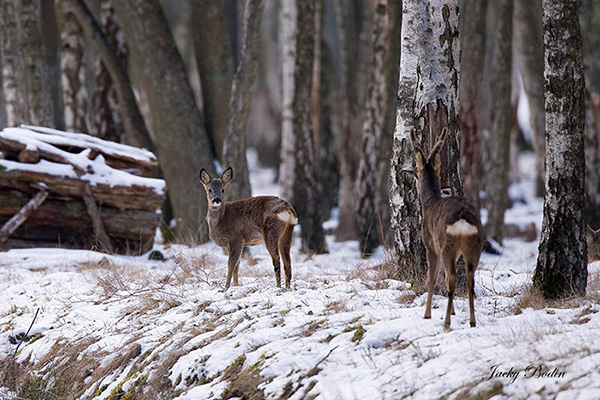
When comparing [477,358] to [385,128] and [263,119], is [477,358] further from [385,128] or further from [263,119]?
[263,119]

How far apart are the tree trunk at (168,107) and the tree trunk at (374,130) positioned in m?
2.80

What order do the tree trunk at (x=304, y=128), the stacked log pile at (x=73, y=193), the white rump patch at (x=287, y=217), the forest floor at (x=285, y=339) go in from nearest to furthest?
the forest floor at (x=285, y=339) < the white rump patch at (x=287, y=217) < the stacked log pile at (x=73, y=193) < the tree trunk at (x=304, y=128)

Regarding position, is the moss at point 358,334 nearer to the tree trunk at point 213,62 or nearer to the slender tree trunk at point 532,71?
the tree trunk at point 213,62

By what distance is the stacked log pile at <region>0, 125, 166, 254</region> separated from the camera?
33.6 feet

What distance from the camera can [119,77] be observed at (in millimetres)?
14359

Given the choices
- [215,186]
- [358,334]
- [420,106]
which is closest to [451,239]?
[358,334]

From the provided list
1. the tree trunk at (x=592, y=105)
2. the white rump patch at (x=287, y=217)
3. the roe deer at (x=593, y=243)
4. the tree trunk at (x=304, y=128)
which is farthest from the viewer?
the tree trunk at (x=304, y=128)

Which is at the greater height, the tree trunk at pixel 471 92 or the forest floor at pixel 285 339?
the tree trunk at pixel 471 92

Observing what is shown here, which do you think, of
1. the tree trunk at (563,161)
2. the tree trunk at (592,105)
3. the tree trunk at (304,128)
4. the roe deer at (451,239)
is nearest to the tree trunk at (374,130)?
the tree trunk at (304,128)

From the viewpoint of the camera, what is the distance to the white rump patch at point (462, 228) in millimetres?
5227

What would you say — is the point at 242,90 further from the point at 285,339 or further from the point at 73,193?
the point at 285,339

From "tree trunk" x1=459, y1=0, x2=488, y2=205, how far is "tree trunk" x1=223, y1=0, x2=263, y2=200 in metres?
3.91

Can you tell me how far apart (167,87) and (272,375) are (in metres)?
8.99

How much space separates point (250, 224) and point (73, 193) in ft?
12.3
